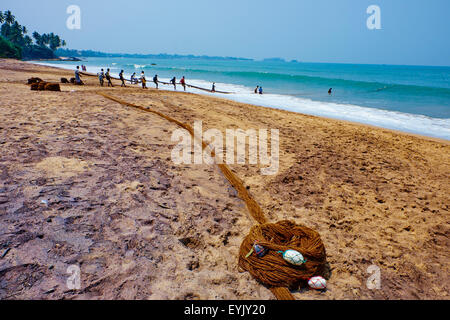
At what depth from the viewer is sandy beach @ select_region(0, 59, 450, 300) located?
2607 mm

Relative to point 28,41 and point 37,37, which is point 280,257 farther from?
point 37,37

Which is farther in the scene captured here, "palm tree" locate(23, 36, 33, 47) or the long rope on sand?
"palm tree" locate(23, 36, 33, 47)

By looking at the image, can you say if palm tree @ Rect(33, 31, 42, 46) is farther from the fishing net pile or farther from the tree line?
the fishing net pile

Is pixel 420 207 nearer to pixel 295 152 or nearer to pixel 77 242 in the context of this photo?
pixel 295 152

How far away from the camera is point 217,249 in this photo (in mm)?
3201
